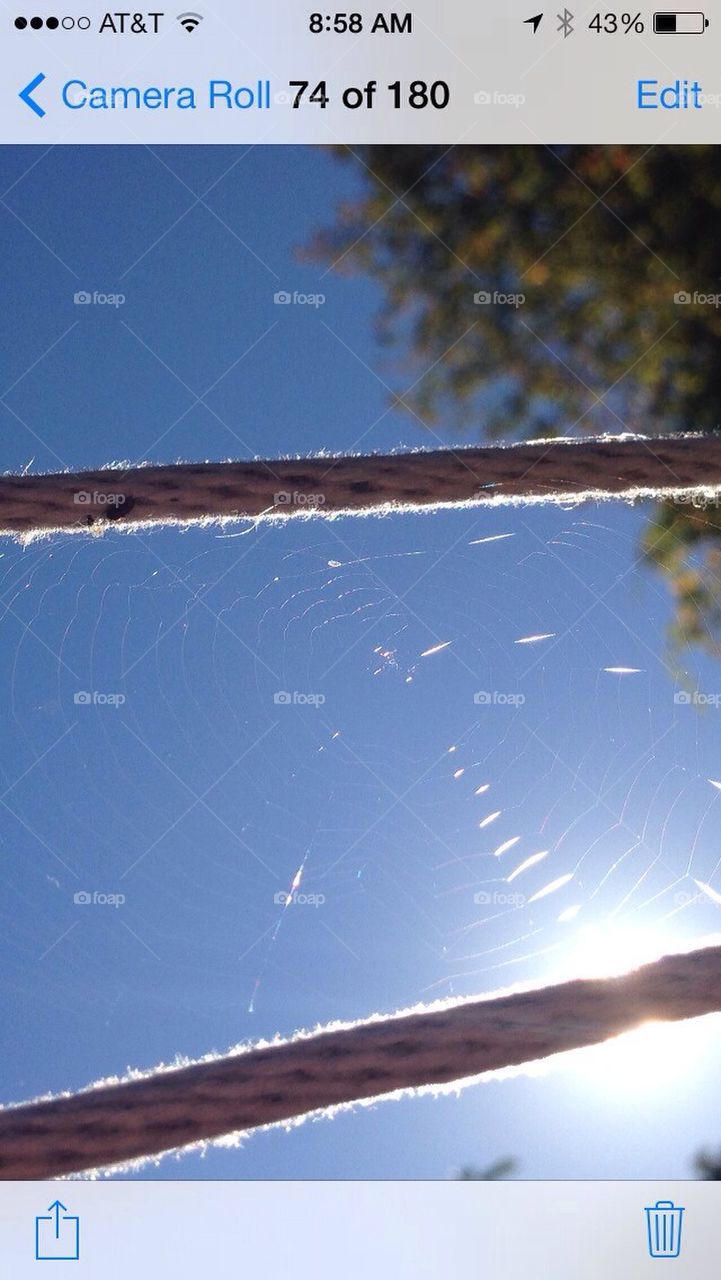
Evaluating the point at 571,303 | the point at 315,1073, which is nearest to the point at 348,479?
the point at 315,1073

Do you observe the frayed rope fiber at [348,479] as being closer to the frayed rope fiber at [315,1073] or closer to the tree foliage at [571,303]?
the frayed rope fiber at [315,1073]

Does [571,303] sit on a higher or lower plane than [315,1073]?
higher

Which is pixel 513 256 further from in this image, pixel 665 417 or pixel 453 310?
pixel 665 417
